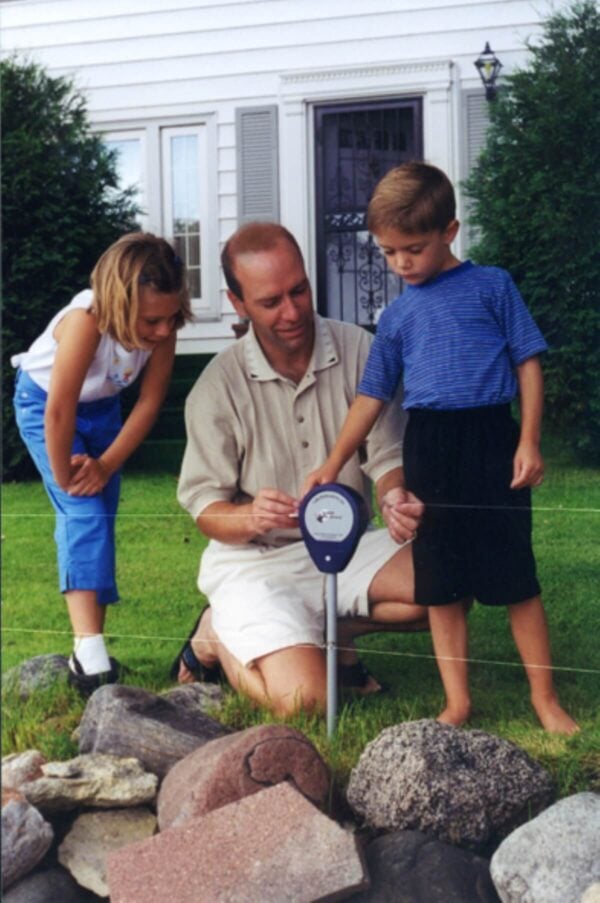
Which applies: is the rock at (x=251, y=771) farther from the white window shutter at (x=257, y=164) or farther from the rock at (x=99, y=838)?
the white window shutter at (x=257, y=164)

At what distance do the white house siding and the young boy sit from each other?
15cm

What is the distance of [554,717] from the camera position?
9.74 feet

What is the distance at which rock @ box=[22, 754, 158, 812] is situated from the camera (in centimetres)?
304

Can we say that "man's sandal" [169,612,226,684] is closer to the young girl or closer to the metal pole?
the young girl

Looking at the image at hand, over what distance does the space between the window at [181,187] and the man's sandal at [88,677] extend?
74 centimetres

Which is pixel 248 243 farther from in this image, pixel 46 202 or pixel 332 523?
pixel 332 523

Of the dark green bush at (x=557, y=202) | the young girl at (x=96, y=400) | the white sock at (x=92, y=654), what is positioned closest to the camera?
the dark green bush at (x=557, y=202)

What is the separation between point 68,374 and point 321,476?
544 millimetres

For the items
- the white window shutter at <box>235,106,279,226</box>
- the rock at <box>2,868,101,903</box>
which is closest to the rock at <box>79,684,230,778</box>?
the rock at <box>2,868,101,903</box>

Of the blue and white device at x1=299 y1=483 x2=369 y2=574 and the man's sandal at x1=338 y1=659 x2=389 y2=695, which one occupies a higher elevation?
the blue and white device at x1=299 y1=483 x2=369 y2=574

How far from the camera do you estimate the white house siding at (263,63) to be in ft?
9.43

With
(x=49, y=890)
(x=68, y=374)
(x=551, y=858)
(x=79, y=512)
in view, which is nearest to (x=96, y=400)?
(x=68, y=374)

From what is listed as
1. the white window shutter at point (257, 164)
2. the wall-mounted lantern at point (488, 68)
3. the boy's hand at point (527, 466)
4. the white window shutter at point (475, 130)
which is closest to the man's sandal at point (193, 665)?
the boy's hand at point (527, 466)

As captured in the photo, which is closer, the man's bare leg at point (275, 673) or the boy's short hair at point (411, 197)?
the boy's short hair at point (411, 197)
